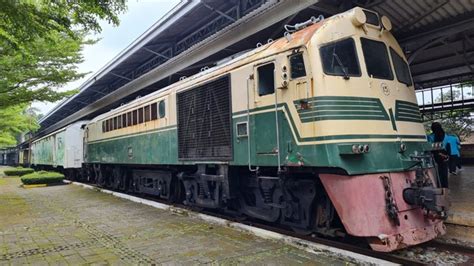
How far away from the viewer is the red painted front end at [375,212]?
5.09 meters

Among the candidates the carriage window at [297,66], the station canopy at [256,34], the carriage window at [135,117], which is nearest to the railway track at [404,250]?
the carriage window at [297,66]

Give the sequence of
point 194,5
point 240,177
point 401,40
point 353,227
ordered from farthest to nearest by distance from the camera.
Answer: point 194,5 < point 401,40 < point 240,177 < point 353,227

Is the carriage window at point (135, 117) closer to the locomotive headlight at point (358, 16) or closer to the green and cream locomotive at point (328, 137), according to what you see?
the green and cream locomotive at point (328, 137)

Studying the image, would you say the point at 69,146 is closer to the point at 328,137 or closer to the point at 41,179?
the point at 41,179

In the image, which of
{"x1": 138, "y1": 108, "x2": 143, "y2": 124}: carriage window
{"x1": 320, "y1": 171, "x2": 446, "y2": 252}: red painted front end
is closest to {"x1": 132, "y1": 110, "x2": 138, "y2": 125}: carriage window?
{"x1": 138, "y1": 108, "x2": 143, "y2": 124}: carriage window

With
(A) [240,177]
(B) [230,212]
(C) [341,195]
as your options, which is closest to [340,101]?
(C) [341,195]

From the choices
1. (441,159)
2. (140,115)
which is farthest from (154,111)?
(441,159)

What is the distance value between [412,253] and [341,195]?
1364 mm

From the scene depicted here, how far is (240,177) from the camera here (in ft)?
24.7

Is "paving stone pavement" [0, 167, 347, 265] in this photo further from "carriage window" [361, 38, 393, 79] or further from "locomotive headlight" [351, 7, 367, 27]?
"locomotive headlight" [351, 7, 367, 27]

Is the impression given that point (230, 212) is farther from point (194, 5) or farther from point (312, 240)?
point (194, 5)

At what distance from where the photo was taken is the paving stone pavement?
5219mm

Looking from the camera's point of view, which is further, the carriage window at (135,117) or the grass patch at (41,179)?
the grass patch at (41,179)

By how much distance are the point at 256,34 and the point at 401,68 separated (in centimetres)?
501
